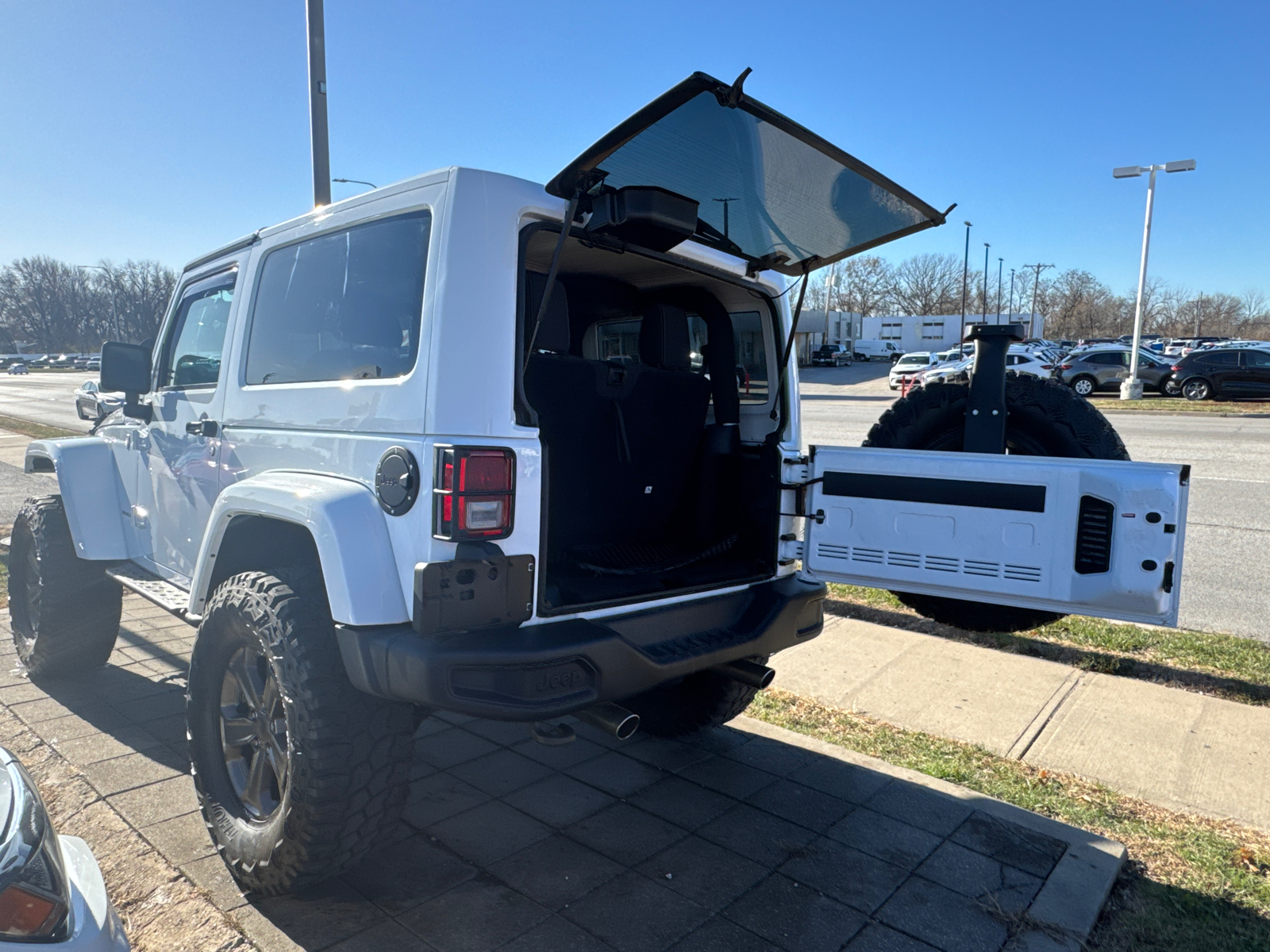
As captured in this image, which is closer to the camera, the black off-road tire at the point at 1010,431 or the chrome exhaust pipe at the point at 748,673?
the chrome exhaust pipe at the point at 748,673

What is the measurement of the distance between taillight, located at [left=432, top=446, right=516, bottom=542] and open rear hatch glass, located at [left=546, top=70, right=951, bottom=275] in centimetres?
88

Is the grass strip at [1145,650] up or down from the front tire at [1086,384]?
down

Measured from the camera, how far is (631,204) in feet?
8.67

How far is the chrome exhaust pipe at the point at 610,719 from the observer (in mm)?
2604

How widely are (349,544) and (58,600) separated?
2963mm

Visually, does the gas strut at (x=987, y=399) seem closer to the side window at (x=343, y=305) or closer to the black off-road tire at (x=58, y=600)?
the side window at (x=343, y=305)

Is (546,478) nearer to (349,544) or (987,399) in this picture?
(349,544)

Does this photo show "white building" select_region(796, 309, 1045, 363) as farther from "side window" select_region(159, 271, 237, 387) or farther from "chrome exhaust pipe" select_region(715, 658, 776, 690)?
"chrome exhaust pipe" select_region(715, 658, 776, 690)

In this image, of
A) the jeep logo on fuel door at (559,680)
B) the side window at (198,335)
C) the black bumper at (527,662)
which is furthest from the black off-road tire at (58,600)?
the jeep logo on fuel door at (559,680)

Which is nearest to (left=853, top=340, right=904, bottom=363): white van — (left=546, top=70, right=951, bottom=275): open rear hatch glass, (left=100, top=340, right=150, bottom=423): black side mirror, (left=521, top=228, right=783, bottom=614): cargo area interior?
(left=521, top=228, right=783, bottom=614): cargo area interior

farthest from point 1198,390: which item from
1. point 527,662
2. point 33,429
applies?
point 33,429

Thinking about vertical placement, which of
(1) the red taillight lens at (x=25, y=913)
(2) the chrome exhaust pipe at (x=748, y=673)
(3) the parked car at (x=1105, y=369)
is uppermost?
(3) the parked car at (x=1105, y=369)

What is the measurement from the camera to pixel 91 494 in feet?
14.3

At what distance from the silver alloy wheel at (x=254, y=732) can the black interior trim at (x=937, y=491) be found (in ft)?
7.15
